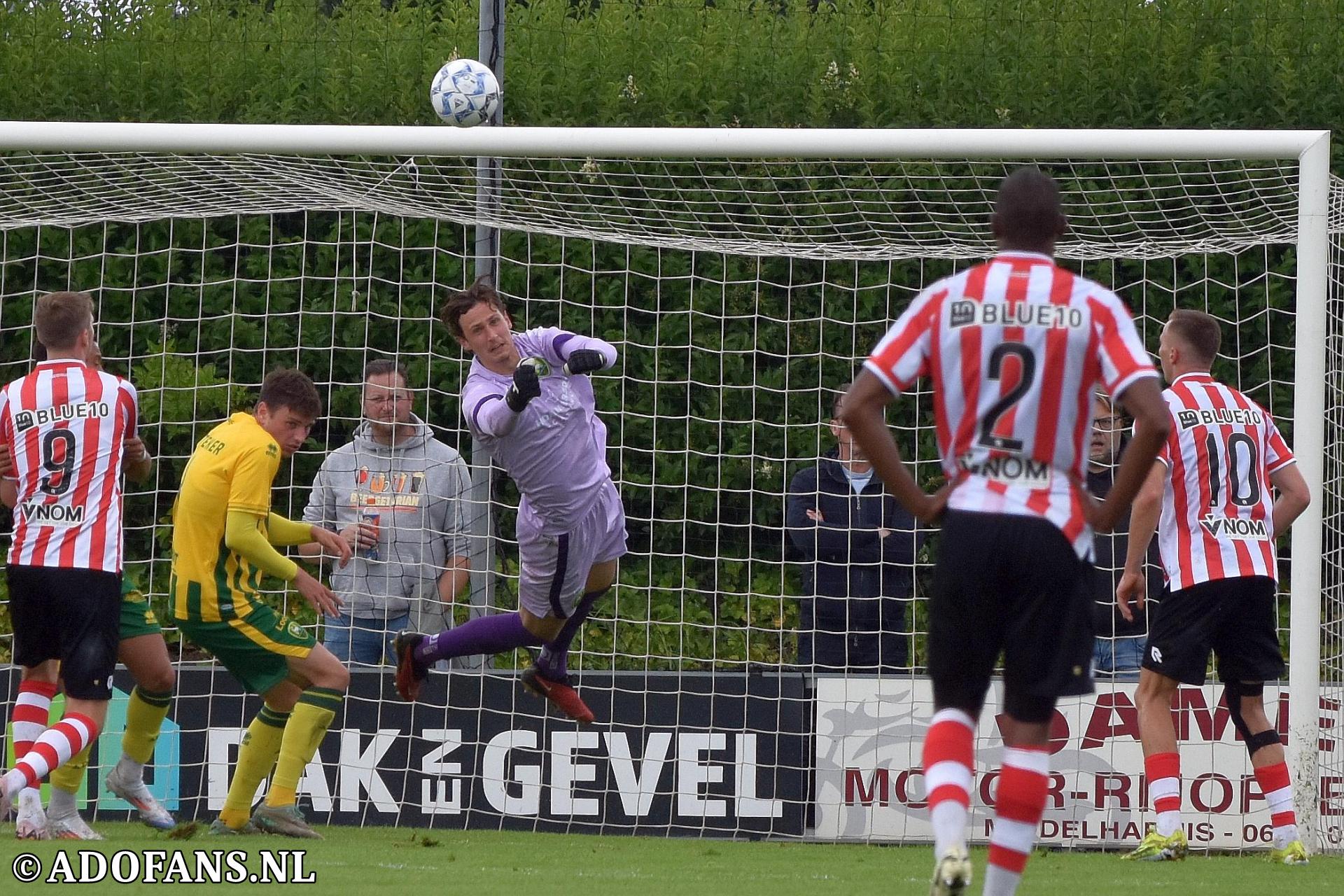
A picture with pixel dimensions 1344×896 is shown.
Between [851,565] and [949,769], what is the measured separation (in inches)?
168

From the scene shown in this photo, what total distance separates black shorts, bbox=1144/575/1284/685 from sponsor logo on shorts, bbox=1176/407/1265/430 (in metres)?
0.59

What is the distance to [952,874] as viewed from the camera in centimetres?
363

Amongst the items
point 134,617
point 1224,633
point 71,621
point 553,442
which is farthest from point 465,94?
point 1224,633

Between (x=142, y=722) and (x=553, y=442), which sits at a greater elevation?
(x=553, y=442)

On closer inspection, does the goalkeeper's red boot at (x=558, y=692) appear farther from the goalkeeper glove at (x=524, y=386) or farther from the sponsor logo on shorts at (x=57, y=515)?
the sponsor logo on shorts at (x=57, y=515)

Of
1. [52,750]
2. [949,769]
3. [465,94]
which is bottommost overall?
[52,750]

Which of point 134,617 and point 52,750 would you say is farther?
point 134,617

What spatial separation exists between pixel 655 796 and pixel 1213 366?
13.1 ft

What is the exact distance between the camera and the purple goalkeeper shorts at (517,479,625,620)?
706cm

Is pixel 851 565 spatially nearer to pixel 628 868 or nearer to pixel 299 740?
pixel 628 868

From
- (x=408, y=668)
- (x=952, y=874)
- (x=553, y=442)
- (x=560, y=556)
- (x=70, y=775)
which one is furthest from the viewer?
(x=408, y=668)

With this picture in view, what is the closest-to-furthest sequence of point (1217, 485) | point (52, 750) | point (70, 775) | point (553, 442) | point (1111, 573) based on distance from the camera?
point (52, 750), point (1217, 485), point (70, 775), point (553, 442), point (1111, 573)

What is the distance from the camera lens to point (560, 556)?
7.07 metres

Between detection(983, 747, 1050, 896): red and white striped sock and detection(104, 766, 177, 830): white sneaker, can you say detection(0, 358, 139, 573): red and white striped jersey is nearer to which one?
detection(104, 766, 177, 830): white sneaker
